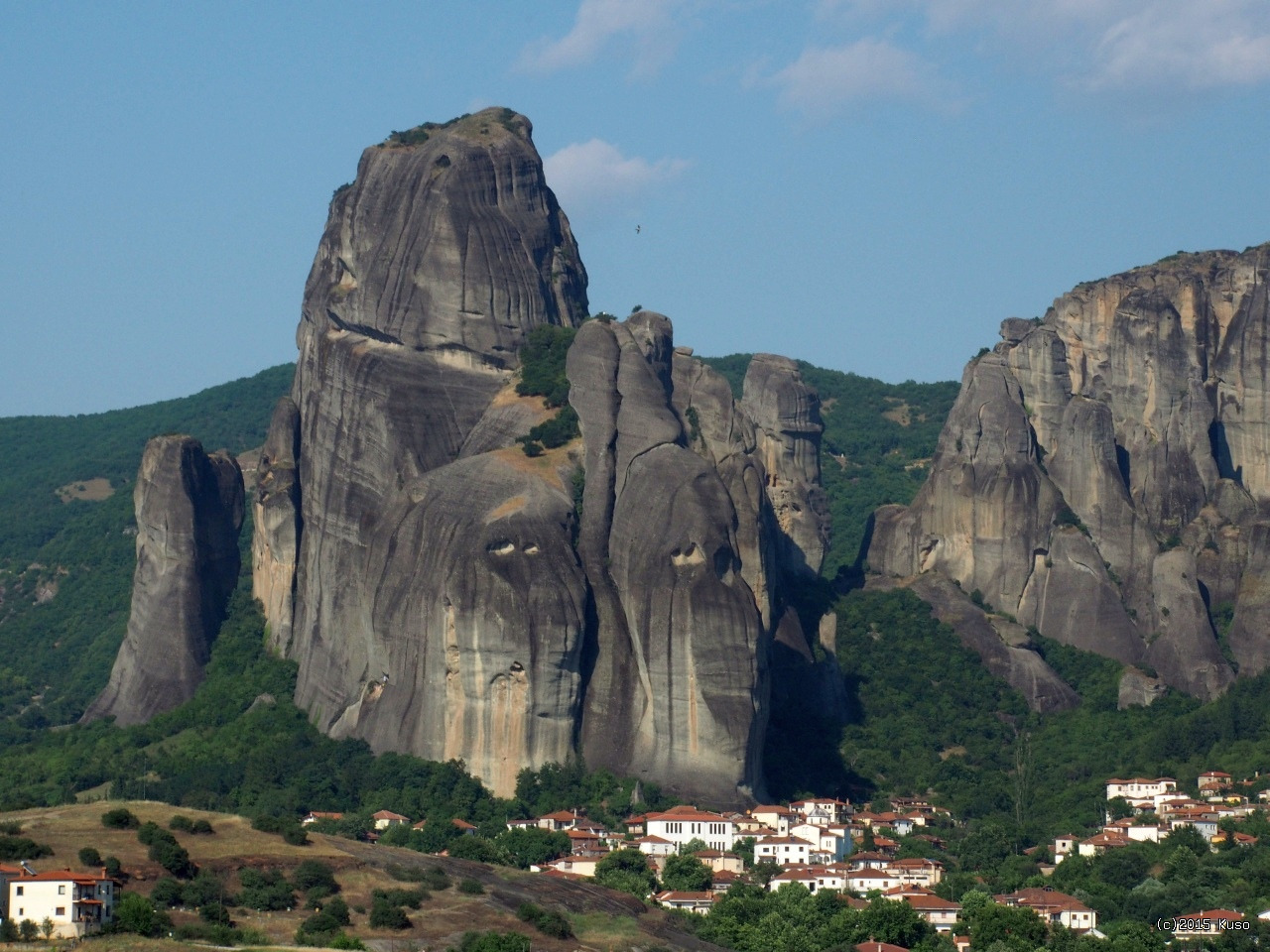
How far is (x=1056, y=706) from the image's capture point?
131375 millimetres

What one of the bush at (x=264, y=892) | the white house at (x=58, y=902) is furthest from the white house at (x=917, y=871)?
the white house at (x=58, y=902)

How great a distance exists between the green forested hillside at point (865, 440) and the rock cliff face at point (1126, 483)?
8.15m

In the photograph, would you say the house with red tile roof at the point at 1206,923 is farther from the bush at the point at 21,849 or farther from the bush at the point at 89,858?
the bush at the point at 21,849

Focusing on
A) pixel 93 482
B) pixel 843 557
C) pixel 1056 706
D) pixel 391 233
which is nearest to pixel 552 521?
pixel 391 233

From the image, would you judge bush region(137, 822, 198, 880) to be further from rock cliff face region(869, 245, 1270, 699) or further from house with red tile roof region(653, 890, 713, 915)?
rock cliff face region(869, 245, 1270, 699)

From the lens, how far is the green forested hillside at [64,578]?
489 ft

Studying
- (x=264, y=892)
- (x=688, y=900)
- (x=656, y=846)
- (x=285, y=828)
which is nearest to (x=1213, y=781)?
(x=656, y=846)

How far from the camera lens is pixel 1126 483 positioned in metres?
139

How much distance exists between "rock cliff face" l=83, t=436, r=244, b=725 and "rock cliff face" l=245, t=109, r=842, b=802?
236 centimetres

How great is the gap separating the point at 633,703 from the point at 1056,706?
2293cm

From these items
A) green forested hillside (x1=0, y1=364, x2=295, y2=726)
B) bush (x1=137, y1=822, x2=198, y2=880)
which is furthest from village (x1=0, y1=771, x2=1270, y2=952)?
green forested hillside (x1=0, y1=364, x2=295, y2=726)

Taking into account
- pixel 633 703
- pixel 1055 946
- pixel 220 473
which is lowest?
pixel 1055 946

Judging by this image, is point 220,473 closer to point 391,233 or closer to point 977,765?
point 391,233

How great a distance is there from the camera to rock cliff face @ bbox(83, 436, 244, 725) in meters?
132
